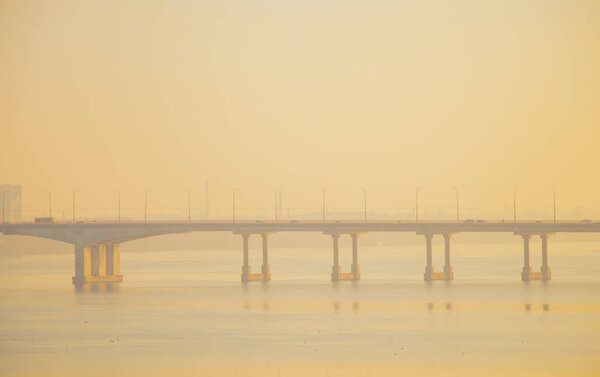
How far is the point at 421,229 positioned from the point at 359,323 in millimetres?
60200

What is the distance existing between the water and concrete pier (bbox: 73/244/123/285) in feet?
18.0

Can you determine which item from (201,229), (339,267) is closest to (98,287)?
(201,229)

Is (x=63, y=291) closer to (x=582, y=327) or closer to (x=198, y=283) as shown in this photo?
(x=198, y=283)

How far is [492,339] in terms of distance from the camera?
8900 centimetres

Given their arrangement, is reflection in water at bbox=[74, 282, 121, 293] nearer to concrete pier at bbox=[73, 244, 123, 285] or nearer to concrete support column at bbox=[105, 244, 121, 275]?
concrete pier at bbox=[73, 244, 123, 285]

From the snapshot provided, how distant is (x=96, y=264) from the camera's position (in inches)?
6383

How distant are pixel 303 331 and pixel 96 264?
7130 cm

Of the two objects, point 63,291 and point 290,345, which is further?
point 63,291

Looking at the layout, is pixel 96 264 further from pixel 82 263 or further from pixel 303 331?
pixel 303 331

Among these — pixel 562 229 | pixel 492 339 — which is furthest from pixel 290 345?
pixel 562 229

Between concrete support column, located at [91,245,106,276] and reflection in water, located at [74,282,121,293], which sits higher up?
concrete support column, located at [91,245,106,276]

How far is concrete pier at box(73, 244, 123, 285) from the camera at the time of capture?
516 feet

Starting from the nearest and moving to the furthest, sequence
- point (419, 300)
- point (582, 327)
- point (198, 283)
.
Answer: point (582, 327), point (419, 300), point (198, 283)

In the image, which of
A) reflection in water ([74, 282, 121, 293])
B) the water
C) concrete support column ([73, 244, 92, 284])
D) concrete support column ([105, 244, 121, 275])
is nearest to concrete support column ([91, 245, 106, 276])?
concrete support column ([105, 244, 121, 275])
